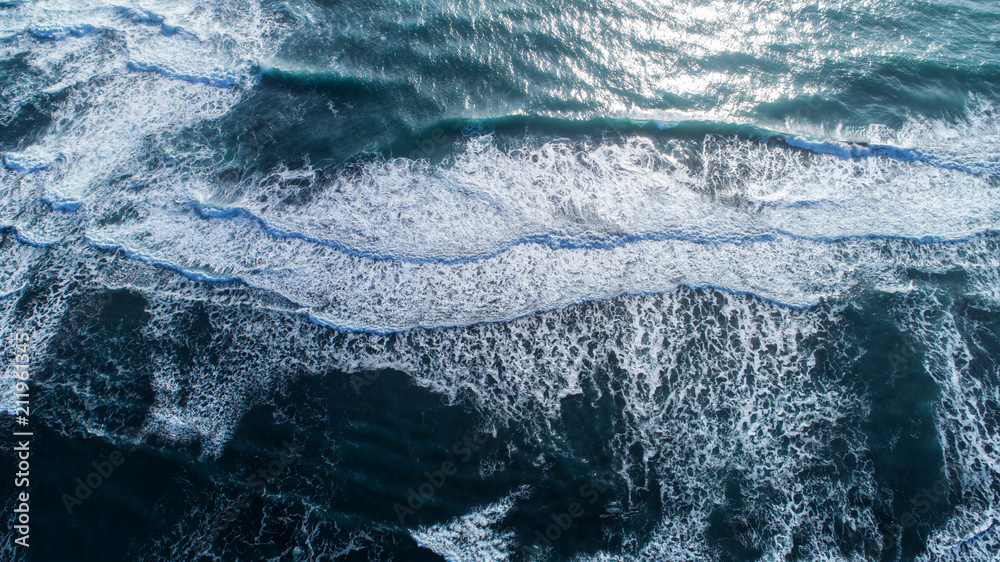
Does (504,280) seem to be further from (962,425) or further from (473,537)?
(962,425)

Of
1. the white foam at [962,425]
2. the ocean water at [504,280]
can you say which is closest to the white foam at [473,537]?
the ocean water at [504,280]

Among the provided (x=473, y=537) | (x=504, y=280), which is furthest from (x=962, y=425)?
(x=473, y=537)

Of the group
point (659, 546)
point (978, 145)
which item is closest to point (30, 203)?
point (659, 546)

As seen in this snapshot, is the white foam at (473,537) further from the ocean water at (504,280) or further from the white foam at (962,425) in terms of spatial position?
the white foam at (962,425)

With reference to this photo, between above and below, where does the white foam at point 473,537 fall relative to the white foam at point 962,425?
below

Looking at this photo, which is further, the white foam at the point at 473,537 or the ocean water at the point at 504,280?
the ocean water at the point at 504,280

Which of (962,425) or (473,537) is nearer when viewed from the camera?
(473,537)

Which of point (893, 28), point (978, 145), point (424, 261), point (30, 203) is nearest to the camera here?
point (424, 261)

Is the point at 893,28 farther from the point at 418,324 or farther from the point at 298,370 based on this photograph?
Answer: the point at 298,370
